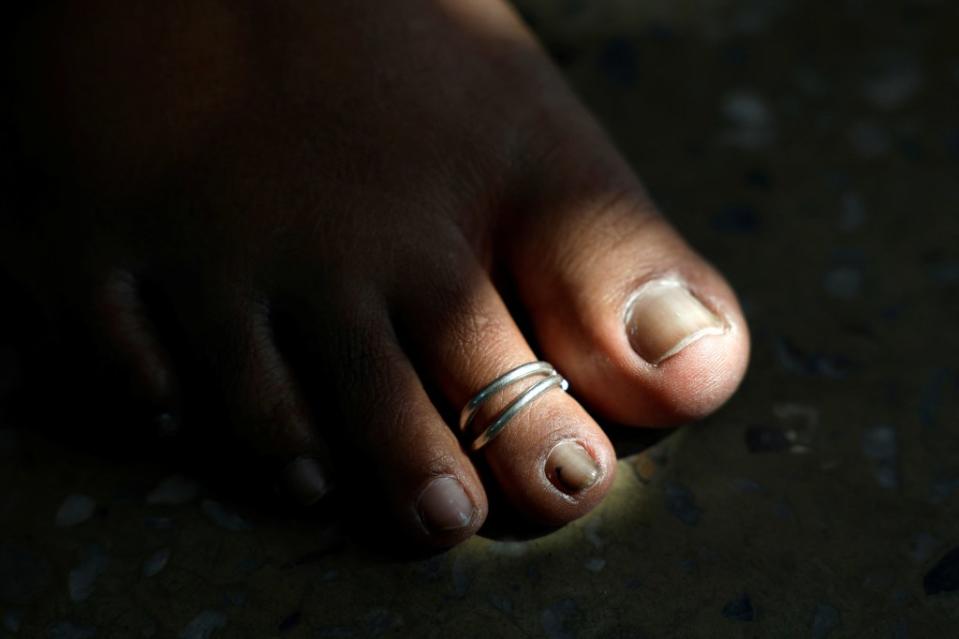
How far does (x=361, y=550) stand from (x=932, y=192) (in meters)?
0.88

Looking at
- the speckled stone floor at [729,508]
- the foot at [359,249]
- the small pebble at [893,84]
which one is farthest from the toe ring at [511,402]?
the small pebble at [893,84]

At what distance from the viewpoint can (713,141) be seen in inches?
51.4

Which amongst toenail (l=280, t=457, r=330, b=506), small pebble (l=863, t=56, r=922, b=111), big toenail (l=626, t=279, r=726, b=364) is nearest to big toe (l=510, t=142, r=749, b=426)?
big toenail (l=626, t=279, r=726, b=364)

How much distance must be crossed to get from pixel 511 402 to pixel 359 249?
0.70 ft

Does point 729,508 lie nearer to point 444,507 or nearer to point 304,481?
point 444,507

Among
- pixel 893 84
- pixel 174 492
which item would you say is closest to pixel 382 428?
pixel 174 492

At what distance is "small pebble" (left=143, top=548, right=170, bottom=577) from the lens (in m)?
0.85

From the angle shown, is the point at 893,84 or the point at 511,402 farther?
the point at 893,84

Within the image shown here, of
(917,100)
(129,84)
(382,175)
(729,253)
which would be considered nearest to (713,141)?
(729,253)

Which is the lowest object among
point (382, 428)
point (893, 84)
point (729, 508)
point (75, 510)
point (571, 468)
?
point (893, 84)

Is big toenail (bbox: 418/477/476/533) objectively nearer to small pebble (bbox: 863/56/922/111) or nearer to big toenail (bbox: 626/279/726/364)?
big toenail (bbox: 626/279/726/364)

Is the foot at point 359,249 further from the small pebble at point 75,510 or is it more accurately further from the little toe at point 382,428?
the small pebble at point 75,510

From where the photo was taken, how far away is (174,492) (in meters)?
0.91

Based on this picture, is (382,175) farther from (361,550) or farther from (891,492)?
(891,492)
